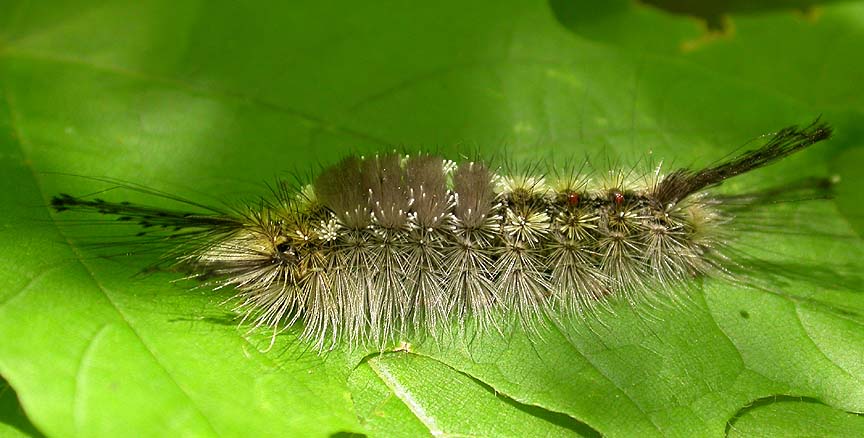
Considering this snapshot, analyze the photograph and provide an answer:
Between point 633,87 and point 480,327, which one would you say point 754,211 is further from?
point 480,327

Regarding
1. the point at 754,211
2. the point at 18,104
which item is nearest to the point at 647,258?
the point at 754,211

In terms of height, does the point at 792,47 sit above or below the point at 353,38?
above

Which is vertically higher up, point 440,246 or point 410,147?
point 410,147

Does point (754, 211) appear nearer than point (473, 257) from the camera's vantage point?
No

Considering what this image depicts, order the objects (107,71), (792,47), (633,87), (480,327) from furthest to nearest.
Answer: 1. (792,47)
2. (633,87)
3. (107,71)
4. (480,327)

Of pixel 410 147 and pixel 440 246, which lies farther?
pixel 410 147
